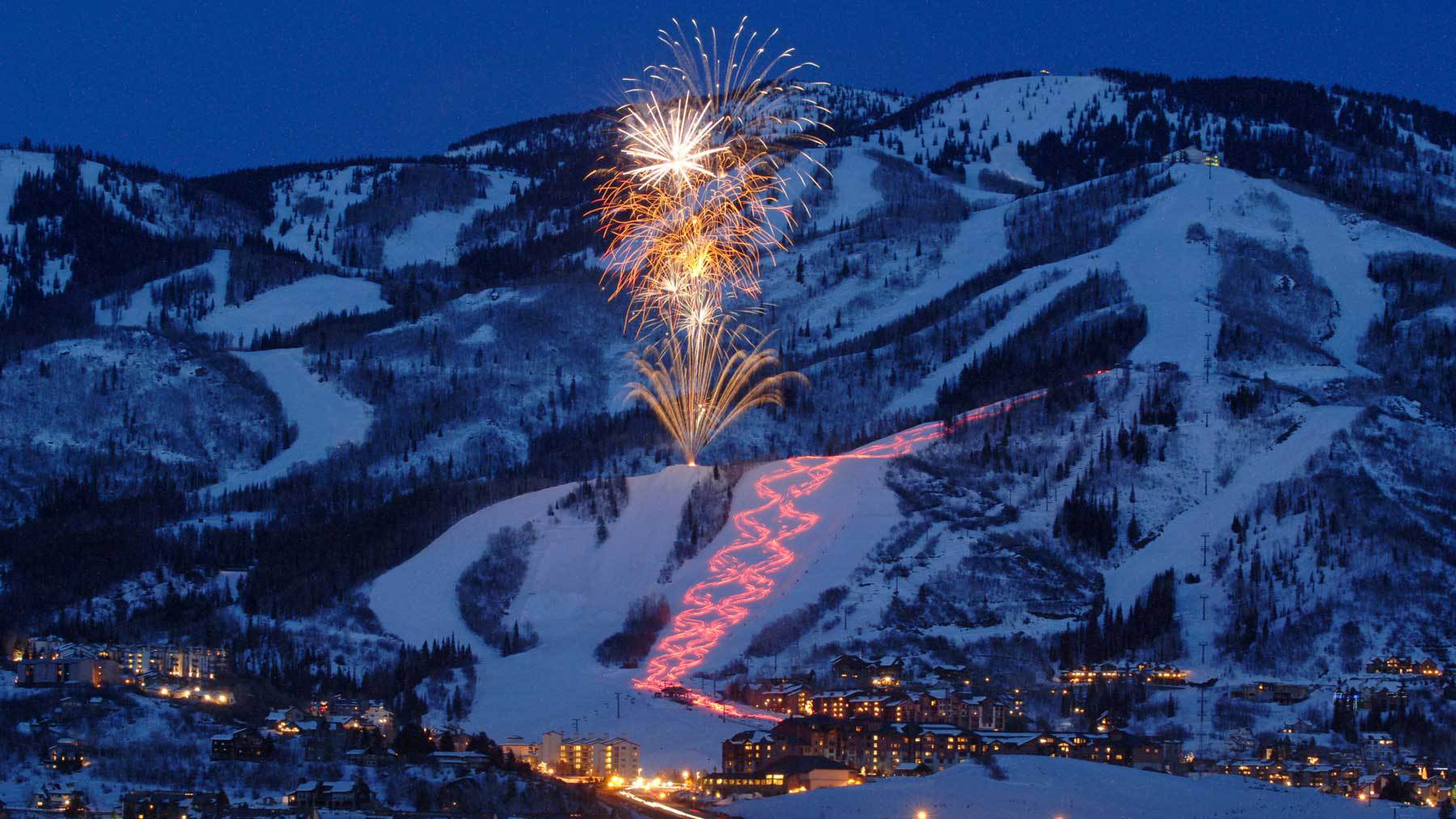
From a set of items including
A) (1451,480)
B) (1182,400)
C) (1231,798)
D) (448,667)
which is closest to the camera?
(1231,798)

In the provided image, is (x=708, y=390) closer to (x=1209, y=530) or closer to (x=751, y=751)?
(x=1209, y=530)

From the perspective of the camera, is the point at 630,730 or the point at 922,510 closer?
the point at 630,730

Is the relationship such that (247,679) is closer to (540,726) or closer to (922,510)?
(540,726)

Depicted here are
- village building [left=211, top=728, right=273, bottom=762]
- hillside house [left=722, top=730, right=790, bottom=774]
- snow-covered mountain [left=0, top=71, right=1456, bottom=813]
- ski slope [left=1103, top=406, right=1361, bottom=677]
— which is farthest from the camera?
ski slope [left=1103, top=406, right=1361, bottom=677]

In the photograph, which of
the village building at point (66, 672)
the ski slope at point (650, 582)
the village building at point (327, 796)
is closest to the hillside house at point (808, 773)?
the ski slope at point (650, 582)

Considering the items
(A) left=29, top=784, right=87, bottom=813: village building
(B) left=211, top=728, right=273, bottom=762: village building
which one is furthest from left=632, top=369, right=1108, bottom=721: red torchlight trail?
(A) left=29, top=784, right=87, bottom=813: village building

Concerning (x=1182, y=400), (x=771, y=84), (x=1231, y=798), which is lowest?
→ (x=1231, y=798)

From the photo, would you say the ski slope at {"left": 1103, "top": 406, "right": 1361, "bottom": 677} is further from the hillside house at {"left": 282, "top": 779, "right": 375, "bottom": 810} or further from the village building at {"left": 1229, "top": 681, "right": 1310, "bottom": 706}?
the hillside house at {"left": 282, "top": 779, "right": 375, "bottom": 810}

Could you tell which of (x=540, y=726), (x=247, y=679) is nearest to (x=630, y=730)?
(x=540, y=726)
